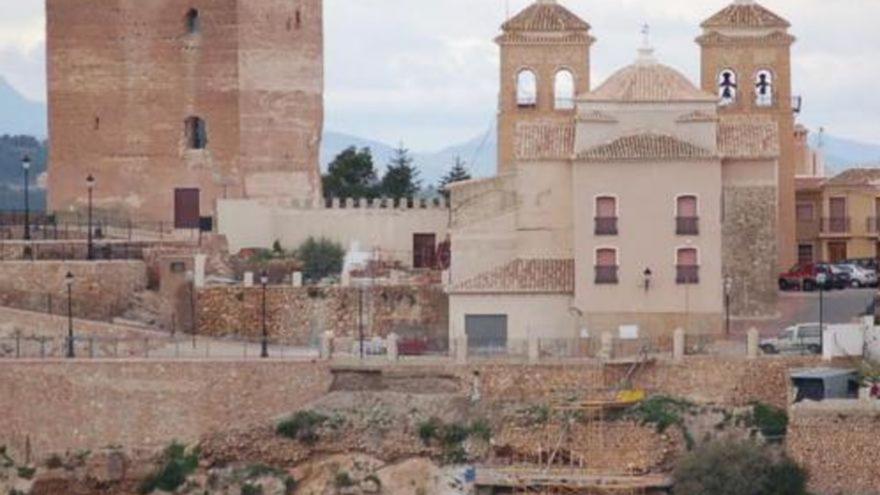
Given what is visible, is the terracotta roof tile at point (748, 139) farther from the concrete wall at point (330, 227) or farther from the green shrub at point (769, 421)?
the concrete wall at point (330, 227)

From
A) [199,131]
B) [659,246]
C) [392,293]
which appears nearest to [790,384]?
[659,246]

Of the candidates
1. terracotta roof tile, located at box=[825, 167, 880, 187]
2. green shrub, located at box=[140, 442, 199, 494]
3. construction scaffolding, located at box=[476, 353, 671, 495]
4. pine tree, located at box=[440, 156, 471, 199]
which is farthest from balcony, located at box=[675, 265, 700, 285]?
pine tree, located at box=[440, 156, 471, 199]

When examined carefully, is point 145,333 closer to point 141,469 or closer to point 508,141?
point 141,469

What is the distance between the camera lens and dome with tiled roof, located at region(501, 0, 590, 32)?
7175 cm

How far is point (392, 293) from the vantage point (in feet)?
218

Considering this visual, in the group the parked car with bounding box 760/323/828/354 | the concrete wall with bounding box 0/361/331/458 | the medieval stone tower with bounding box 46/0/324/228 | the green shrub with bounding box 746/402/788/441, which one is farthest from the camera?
the medieval stone tower with bounding box 46/0/324/228

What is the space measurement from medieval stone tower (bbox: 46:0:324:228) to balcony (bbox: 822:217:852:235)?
12803 millimetres

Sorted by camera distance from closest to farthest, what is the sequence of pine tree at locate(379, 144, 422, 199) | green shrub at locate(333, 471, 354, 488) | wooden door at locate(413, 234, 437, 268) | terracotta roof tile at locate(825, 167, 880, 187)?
green shrub at locate(333, 471, 354, 488), wooden door at locate(413, 234, 437, 268), terracotta roof tile at locate(825, 167, 880, 187), pine tree at locate(379, 144, 422, 199)

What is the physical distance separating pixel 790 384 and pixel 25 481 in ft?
47.9

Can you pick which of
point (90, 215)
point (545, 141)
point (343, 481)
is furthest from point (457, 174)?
point (343, 481)

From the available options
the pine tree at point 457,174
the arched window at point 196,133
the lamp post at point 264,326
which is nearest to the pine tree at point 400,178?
the pine tree at point 457,174

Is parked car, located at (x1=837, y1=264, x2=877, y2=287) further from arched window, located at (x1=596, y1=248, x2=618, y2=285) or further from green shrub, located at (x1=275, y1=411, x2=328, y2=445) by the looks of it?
green shrub, located at (x1=275, y1=411, x2=328, y2=445)

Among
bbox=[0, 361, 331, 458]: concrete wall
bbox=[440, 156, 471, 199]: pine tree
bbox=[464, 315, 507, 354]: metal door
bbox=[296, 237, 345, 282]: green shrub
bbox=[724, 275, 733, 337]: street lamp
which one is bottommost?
bbox=[0, 361, 331, 458]: concrete wall

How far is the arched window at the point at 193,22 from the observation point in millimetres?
74812
